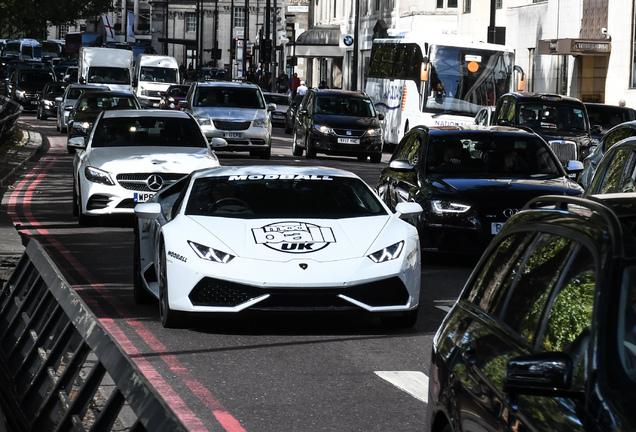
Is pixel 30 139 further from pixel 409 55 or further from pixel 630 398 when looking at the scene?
pixel 630 398

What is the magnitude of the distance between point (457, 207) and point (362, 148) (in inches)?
801

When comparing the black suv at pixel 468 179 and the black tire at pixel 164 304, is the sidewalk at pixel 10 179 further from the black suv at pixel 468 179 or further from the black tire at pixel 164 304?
the black suv at pixel 468 179

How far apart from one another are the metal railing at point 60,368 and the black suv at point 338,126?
1015 inches

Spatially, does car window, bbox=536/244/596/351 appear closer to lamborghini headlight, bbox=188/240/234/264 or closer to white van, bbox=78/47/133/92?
lamborghini headlight, bbox=188/240/234/264

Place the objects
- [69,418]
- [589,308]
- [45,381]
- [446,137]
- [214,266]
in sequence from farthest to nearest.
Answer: [446,137]
[214,266]
[45,381]
[69,418]
[589,308]

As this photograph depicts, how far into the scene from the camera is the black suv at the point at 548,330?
3.80m

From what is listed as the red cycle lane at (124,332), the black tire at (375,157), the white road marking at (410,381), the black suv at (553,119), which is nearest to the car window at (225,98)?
the black tire at (375,157)

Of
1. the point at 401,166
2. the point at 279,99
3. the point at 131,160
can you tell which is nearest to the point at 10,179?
the point at 131,160

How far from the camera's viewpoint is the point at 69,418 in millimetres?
5961

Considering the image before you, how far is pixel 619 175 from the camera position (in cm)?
1082

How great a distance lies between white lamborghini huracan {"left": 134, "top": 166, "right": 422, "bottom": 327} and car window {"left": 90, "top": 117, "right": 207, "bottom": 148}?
7.85 meters

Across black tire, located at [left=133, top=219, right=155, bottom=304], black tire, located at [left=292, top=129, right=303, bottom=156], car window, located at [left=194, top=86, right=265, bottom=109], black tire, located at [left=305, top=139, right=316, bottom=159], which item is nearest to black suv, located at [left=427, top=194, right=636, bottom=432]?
black tire, located at [left=133, top=219, right=155, bottom=304]

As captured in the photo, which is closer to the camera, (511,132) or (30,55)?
(511,132)

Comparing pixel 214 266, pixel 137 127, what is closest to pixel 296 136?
pixel 137 127
